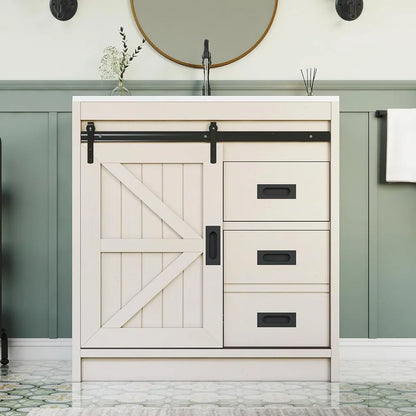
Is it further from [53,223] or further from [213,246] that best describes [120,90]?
[213,246]

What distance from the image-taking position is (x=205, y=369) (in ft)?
10.5

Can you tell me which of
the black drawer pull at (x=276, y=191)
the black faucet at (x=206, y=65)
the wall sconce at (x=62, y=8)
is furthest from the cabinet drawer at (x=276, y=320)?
the wall sconce at (x=62, y=8)

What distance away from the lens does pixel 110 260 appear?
10.4 ft

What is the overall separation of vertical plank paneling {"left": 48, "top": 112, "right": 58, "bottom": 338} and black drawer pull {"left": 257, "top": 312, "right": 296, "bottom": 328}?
1149 millimetres

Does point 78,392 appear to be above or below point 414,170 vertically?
below

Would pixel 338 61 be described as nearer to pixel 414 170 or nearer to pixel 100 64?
pixel 414 170

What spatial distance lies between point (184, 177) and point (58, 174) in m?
0.86

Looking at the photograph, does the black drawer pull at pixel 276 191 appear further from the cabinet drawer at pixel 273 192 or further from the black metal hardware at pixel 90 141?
the black metal hardware at pixel 90 141

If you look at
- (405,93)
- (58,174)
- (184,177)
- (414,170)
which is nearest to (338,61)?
(405,93)

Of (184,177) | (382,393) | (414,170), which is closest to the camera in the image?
(382,393)

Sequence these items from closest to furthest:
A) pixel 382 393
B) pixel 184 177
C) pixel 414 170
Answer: pixel 382 393, pixel 184 177, pixel 414 170

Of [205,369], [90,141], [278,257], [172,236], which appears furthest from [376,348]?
[90,141]

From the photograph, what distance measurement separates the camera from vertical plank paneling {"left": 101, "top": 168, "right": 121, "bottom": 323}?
10.4 feet

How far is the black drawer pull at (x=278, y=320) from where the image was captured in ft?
10.4
